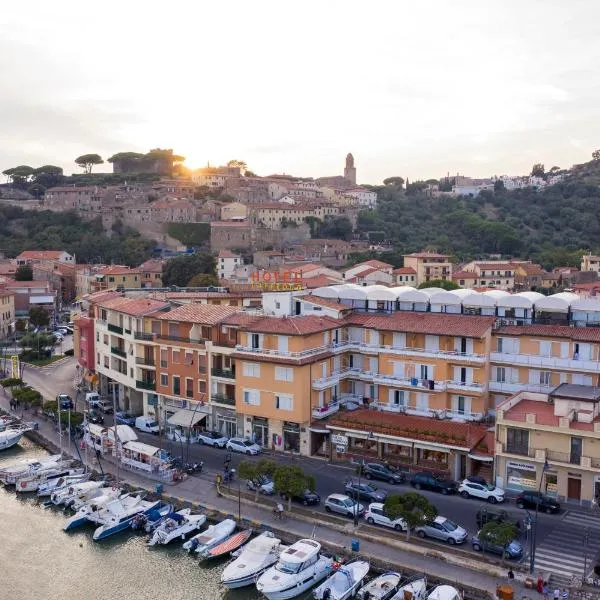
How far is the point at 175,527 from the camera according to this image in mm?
27422

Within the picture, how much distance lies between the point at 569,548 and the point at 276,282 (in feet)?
75.2

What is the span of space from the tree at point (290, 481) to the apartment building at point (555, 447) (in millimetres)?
8135

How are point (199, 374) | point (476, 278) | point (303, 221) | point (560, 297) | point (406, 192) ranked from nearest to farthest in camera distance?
1. point (560, 297)
2. point (199, 374)
3. point (476, 278)
4. point (303, 221)
5. point (406, 192)

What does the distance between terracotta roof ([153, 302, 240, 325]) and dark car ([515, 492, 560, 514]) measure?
17.3 metres

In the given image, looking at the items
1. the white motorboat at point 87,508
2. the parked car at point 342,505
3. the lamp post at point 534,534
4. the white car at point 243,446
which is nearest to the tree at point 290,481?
the parked car at point 342,505

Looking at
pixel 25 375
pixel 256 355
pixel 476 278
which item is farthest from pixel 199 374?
pixel 476 278

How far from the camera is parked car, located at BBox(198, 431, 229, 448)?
35656mm

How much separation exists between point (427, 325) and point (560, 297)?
6.49 meters

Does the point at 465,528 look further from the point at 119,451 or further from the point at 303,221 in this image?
the point at 303,221

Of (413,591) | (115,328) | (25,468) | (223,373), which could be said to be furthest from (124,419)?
(413,591)

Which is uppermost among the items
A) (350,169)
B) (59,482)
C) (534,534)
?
(350,169)

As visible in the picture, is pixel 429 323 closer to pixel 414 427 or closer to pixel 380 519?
pixel 414 427

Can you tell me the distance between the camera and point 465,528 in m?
25.7

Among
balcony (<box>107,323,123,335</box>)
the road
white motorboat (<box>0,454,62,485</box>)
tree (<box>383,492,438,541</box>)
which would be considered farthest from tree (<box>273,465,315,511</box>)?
balcony (<box>107,323,123,335</box>)
